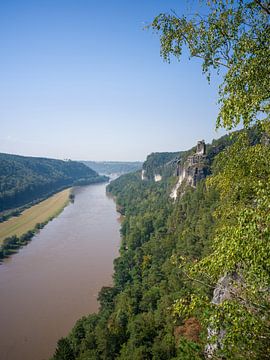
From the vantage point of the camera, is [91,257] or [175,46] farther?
[91,257]

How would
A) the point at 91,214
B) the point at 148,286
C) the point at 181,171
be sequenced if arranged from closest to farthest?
the point at 148,286
the point at 181,171
the point at 91,214

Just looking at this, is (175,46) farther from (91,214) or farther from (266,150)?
(91,214)

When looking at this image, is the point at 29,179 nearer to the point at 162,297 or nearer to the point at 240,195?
the point at 162,297

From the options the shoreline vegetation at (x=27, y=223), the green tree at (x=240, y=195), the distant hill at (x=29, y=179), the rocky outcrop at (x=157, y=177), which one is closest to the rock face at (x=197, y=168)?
the shoreline vegetation at (x=27, y=223)

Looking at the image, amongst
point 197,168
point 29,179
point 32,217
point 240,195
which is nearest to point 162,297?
point 240,195

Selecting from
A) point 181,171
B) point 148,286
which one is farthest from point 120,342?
point 181,171

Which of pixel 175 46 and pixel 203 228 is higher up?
pixel 175 46

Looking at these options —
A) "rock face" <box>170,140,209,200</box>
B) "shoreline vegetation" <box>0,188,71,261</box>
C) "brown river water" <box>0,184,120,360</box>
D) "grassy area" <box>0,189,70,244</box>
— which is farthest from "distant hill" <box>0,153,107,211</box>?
"rock face" <box>170,140,209,200</box>
